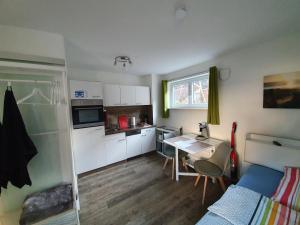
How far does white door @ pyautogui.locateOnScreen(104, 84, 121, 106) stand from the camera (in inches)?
121

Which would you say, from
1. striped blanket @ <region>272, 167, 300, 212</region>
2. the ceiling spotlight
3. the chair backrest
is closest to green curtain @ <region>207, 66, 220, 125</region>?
the chair backrest

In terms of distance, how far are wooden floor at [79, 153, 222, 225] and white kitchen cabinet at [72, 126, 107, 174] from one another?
227mm

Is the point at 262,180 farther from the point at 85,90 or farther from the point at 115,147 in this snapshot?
the point at 85,90

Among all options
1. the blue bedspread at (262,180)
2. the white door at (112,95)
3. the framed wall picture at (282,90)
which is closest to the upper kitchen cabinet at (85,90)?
the white door at (112,95)

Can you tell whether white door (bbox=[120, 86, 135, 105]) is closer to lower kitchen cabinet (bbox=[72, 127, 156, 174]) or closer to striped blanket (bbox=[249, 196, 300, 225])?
lower kitchen cabinet (bbox=[72, 127, 156, 174])

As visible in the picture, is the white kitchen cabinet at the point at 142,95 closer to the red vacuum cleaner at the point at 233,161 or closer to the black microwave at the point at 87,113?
the black microwave at the point at 87,113

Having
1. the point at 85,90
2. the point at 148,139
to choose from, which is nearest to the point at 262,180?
the point at 148,139

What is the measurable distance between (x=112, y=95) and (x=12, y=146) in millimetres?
2069

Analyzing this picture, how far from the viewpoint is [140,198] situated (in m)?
2.07

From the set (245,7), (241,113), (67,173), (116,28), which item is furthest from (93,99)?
(241,113)

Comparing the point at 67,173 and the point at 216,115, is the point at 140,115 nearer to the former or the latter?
the point at 216,115

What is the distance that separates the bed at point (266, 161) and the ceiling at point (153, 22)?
4.91 feet

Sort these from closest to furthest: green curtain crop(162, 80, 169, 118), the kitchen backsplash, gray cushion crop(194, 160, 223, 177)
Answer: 1. gray cushion crop(194, 160, 223, 177)
2. the kitchen backsplash
3. green curtain crop(162, 80, 169, 118)

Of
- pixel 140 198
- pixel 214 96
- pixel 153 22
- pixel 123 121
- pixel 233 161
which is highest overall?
pixel 153 22
